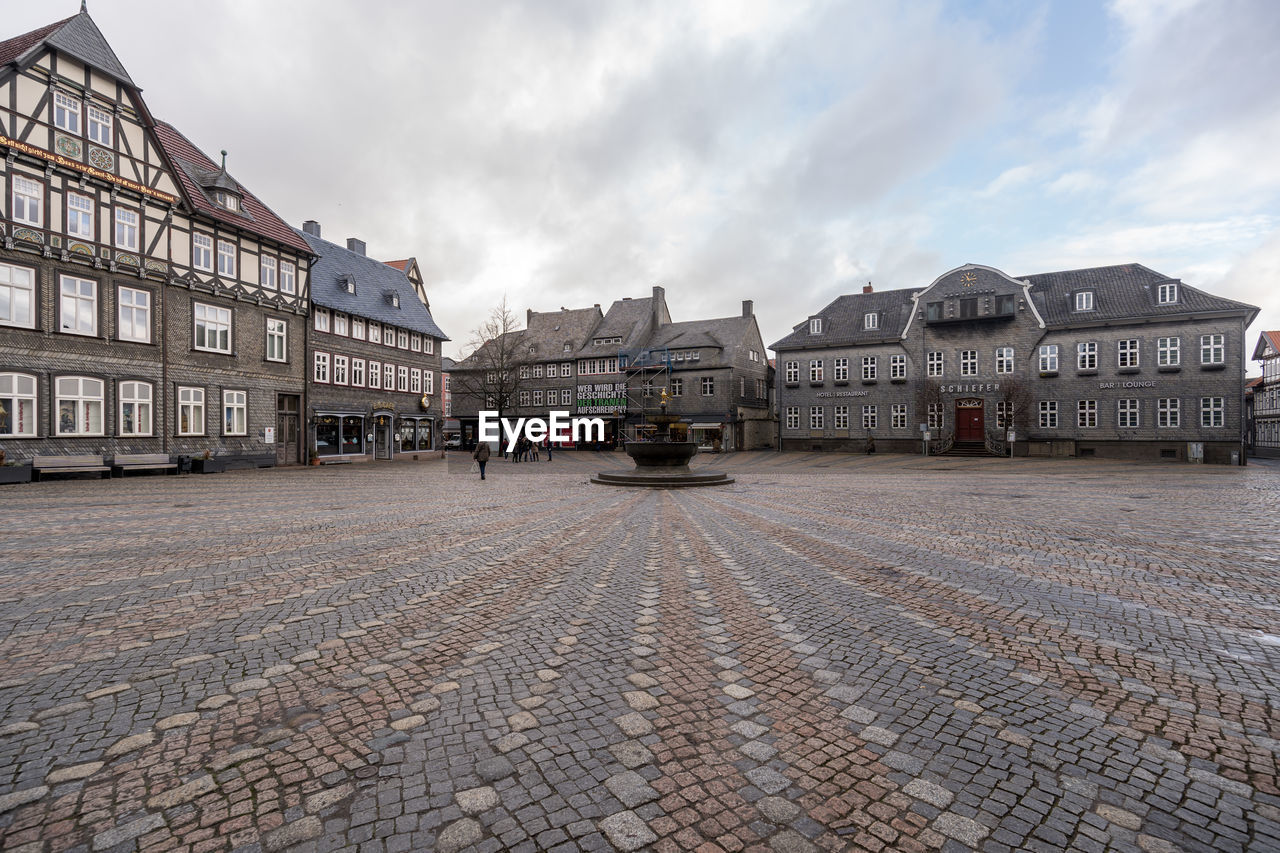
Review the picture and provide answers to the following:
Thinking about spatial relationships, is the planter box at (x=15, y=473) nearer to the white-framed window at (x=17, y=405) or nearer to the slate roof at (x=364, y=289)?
the white-framed window at (x=17, y=405)

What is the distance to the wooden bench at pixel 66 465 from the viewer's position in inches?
768

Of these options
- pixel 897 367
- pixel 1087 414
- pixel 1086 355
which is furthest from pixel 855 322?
pixel 1087 414

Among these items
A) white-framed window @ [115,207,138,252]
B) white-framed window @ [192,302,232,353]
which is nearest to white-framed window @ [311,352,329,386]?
white-framed window @ [192,302,232,353]

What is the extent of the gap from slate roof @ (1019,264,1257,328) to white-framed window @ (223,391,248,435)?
46016 mm

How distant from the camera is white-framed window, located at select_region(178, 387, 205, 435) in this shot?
24.4 metres

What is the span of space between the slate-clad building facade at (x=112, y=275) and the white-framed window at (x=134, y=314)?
0.15 ft

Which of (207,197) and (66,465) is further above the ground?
(207,197)

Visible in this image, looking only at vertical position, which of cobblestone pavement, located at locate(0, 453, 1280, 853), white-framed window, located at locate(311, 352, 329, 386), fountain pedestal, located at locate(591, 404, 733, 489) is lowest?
cobblestone pavement, located at locate(0, 453, 1280, 853)

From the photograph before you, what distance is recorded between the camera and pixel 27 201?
773 inches

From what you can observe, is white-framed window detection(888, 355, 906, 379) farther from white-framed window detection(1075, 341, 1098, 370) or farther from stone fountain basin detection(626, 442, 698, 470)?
stone fountain basin detection(626, 442, 698, 470)

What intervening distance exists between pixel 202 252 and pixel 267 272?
359cm

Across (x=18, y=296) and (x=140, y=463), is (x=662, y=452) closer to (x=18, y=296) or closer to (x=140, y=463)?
(x=140, y=463)

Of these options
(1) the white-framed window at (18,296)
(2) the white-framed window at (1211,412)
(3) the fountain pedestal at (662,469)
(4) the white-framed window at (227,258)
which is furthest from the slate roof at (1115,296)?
(1) the white-framed window at (18,296)

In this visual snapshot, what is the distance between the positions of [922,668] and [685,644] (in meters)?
1.84
